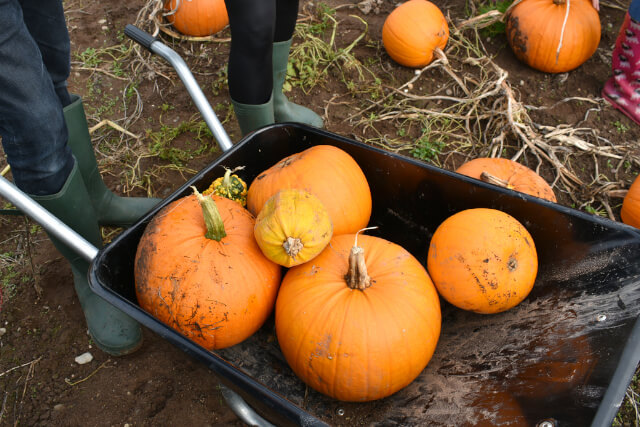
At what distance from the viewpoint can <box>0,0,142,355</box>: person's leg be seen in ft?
4.44

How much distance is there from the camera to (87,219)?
1.84m

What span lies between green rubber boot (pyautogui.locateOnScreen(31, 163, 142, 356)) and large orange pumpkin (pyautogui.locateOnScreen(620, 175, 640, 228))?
253 centimetres

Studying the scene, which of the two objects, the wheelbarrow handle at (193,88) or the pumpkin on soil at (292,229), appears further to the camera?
the wheelbarrow handle at (193,88)

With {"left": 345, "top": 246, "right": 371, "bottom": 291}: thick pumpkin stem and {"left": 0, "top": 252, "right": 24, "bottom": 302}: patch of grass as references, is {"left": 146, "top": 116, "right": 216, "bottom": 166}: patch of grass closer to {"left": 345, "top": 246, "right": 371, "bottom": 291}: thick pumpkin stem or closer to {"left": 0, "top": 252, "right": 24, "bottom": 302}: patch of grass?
{"left": 0, "top": 252, "right": 24, "bottom": 302}: patch of grass

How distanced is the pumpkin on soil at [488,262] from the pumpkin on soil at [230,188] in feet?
2.36

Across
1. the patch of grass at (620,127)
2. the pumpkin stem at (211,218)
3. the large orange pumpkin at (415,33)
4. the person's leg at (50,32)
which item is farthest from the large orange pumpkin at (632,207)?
the person's leg at (50,32)

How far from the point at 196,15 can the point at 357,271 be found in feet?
10.0

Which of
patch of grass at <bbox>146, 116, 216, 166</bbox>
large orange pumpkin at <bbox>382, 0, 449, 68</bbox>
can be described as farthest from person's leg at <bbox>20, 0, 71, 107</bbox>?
large orange pumpkin at <bbox>382, 0, 449, 68</bbox>

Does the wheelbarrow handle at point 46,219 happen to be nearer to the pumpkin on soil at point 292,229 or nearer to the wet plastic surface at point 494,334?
the wet plastic surface at point 494,334

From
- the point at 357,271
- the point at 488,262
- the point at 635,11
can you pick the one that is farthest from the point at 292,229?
the point at 635,11

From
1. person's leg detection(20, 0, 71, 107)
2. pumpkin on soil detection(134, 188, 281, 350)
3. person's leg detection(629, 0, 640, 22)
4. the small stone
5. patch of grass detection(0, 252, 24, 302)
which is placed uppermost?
person's leg detection(20, 0, 71, 107)

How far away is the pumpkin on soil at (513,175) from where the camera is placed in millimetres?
1797

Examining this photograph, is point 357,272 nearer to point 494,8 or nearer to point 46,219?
point 46,219

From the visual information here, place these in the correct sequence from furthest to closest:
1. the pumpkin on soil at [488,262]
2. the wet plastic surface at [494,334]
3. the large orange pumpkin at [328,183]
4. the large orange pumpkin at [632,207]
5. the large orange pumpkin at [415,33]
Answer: the large orange pumpkin at [415,33]
the large orange pumpkin at [632,207]
the large orange pumpkin at [328,183]
the pumpkin on soil at [488,262]
the wet plastic surface at [494,334]
